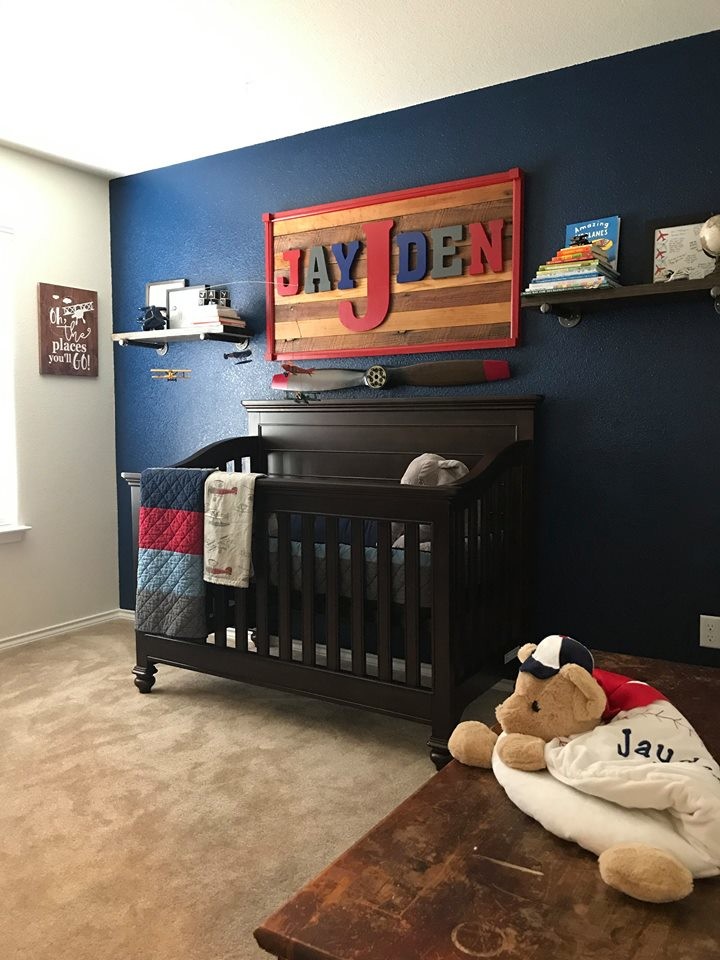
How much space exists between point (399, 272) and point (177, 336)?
3.57 ft

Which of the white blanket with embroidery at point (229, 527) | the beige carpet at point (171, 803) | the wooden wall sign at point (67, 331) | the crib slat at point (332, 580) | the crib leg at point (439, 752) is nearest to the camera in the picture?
the beige carpet at point (171, 803)

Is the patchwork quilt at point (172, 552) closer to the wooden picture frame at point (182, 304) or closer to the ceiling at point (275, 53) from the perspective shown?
the wooden picture frame at point (182, 304)

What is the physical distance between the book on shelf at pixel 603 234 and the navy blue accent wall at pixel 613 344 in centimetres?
3

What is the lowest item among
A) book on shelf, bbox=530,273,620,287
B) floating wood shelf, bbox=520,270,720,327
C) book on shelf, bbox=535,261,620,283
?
floating wood shelf, bbox=520,270,720,327

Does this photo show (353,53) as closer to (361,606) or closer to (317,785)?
(361,606)

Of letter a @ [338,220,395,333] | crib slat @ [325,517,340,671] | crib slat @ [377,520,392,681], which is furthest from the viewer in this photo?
letter a @ [338,220,395,333]

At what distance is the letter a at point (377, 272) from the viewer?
10.1 ft

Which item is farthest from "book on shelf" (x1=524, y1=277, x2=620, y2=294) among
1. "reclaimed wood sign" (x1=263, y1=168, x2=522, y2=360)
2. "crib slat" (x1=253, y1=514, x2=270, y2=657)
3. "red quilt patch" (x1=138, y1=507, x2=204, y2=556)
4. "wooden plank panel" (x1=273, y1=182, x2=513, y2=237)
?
"red quilt patch" (x1=138, y1=507, x2=204, y2=556)

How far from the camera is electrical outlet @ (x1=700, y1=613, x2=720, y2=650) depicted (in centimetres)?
251

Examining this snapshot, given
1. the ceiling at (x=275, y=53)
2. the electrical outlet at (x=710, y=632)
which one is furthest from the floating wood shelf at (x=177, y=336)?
the electrical outlet at (x=710, y=632)

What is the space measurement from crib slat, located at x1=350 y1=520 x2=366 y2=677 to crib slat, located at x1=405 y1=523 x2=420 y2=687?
159mm

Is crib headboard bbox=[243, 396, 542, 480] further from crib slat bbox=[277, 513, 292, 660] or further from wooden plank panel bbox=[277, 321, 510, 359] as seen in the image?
crib slat bbox=[277, 513, 292, 660]

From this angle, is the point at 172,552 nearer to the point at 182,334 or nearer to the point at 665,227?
the point at 182,334

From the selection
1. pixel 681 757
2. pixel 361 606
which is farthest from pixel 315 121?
pixel 681 757
